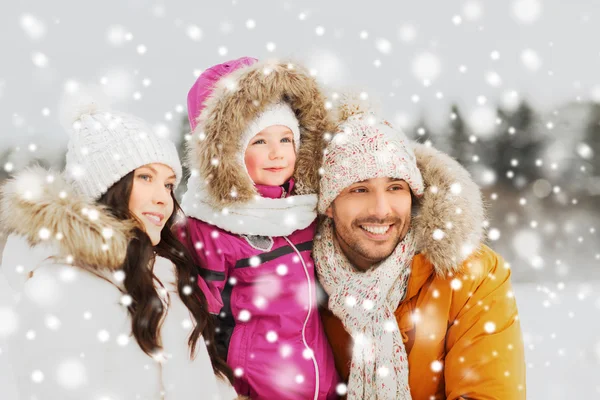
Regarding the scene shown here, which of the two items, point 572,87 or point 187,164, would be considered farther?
point 572,87

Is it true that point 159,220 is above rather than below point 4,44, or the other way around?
below

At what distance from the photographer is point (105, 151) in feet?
6.70

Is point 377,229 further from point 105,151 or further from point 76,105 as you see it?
point 76,105

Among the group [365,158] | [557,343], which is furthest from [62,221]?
[557,343]

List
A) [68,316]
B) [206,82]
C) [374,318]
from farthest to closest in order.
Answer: [206,82], [374,318], [68,316]

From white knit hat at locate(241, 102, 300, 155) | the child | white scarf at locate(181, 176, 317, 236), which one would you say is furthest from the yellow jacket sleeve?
white knit hat at locate(241, 102, 300, 155)

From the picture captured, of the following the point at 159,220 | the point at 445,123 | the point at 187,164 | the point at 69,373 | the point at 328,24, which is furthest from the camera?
the point at 328,24

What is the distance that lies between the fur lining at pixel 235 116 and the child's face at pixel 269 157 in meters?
0.06

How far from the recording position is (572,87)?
31.7 feet

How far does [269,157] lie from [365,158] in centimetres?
45

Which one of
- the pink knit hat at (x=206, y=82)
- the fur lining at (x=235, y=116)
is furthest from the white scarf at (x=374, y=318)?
the pink knit hat at (x=206, y=82)

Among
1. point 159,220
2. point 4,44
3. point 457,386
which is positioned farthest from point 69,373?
point 4,44

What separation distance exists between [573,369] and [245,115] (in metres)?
3.59

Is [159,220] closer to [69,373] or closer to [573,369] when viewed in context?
[69,373]
